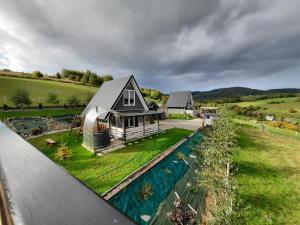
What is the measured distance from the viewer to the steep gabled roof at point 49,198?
33.1 inches

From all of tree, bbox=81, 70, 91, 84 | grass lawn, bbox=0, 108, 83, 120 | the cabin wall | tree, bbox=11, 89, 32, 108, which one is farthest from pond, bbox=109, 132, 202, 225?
tree, bbox=81, 70, 91, 84

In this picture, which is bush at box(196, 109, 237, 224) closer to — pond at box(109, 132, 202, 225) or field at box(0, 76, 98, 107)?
pond at box(109, 132, 202, 225)

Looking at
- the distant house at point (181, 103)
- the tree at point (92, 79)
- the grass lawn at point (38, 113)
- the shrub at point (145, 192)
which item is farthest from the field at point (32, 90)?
the shrub at point (145, 192)

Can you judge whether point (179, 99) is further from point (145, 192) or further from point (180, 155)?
point (145, 192)

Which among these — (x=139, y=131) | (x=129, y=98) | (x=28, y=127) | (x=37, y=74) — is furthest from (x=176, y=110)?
(x=37, y=74)

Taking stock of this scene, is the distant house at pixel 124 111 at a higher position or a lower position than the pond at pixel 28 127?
higher

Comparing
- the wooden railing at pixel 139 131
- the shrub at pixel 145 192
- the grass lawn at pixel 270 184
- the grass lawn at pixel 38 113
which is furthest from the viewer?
the grass lawn at pixel 38 113

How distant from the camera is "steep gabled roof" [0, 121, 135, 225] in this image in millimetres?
841

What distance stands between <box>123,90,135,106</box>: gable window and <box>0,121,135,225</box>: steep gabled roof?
15.7 m

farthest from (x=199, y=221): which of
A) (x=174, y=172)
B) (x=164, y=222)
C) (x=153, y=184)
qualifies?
(x=174, y=172)

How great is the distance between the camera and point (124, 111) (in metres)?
16.8

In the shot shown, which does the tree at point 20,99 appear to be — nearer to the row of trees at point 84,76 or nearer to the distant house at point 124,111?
the distant house at point 124,111

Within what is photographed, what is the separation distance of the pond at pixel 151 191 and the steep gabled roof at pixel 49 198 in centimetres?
389

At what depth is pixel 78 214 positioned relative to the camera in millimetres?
871
